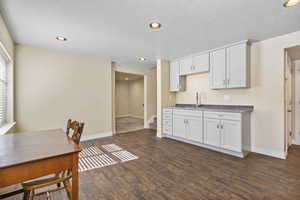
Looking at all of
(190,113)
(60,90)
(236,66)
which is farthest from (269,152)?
(60,90)

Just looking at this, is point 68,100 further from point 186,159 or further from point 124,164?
point 186,159

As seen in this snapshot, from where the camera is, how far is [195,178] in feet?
6.93

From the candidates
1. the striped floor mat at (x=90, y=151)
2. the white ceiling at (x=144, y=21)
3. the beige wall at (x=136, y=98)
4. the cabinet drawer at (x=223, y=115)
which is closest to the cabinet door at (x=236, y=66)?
the white ceiling at (x=144, y=21)

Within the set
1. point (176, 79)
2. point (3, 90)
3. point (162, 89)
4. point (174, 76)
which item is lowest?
point (3, 90)

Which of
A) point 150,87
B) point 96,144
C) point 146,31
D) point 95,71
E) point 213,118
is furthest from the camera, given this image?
point 150,87

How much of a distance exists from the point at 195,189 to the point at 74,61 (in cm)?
402

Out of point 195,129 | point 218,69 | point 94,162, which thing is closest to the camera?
point 94,162

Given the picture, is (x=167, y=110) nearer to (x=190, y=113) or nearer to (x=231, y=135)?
(x=190, y=113)

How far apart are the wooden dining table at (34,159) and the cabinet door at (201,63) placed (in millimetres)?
3345

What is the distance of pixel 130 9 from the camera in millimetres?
1922

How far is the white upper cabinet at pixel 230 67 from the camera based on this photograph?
9.84 feet

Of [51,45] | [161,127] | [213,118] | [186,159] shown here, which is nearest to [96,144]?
[161,127]

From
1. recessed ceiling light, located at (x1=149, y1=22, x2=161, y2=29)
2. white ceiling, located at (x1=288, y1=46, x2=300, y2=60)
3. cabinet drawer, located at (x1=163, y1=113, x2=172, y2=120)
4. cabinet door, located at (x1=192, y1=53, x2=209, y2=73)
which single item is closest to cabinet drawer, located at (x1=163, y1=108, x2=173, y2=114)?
cabinet drawer, located at (x1=163, y1=113, x2=172, y2=120)

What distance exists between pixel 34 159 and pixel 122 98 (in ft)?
27.1
